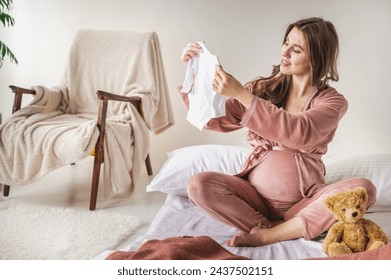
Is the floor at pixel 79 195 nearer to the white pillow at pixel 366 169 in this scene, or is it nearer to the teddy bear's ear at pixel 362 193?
the white pillow at pixel 366 169

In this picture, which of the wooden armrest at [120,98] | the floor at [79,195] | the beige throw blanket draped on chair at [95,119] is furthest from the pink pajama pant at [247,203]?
the wooden armrest at [120,98]

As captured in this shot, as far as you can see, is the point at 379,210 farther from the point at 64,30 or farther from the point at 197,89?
the point at 64,30

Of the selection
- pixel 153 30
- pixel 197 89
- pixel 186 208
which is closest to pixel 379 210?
pixel 186 208

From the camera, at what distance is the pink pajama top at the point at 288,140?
4.24 ft

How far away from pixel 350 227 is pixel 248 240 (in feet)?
0.82

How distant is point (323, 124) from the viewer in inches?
53.2

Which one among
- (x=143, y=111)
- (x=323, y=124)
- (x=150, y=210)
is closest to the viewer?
(x=323, y=124)

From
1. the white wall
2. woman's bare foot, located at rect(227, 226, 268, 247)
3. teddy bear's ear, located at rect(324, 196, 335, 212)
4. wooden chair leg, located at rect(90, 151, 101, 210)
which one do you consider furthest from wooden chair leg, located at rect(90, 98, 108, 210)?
teddy bear's ear, located at rect(324, 196, 335, 212)

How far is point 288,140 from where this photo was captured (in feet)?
4.32

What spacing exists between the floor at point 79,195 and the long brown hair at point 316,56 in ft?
1.91

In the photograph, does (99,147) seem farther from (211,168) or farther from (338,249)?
(338,249)

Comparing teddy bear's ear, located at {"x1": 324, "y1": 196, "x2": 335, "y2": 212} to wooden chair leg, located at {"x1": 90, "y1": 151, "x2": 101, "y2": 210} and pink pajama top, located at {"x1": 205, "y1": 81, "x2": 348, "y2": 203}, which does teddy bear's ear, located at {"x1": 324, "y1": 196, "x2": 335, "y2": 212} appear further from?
wooden chair leg, located at {"x1": 90, "y1": 151, "x2": 101, "y2": 210}

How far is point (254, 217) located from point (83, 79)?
1042 mm

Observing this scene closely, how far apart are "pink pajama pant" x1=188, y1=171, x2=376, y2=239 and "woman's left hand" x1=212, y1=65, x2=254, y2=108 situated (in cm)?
26
